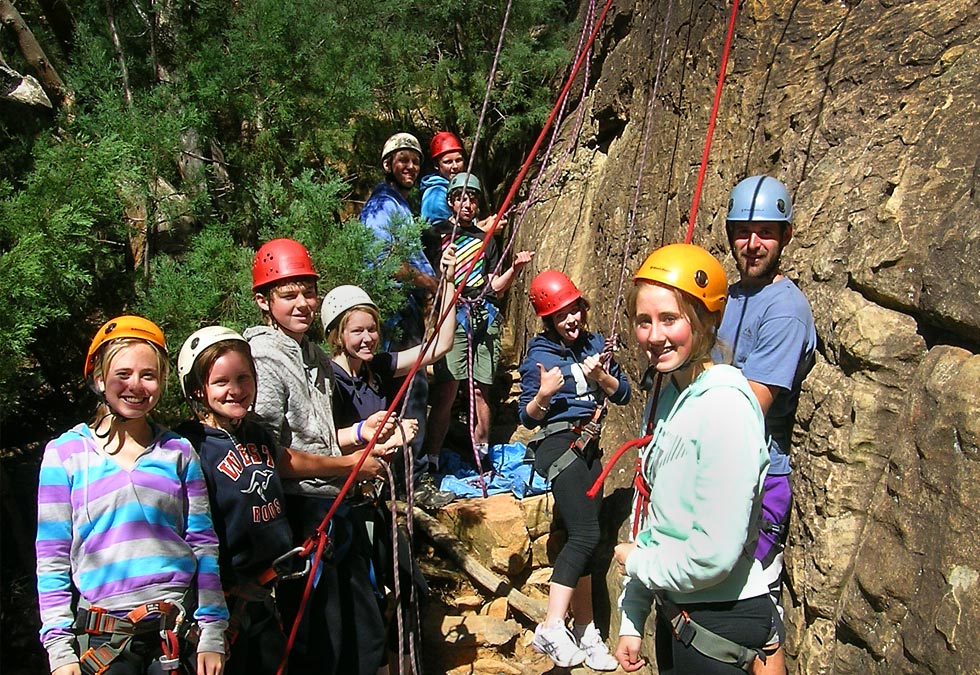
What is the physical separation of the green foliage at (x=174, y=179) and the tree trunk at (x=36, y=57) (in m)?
0.11

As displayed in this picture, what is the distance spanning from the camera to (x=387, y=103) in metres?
7.52

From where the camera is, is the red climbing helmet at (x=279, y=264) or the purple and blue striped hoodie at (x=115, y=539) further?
the red climbing helmet at (x=279, y=264)

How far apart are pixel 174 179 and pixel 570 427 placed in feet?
8.93

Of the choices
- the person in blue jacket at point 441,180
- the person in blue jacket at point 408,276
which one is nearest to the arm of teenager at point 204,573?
the person in blue jacket at point 408,276

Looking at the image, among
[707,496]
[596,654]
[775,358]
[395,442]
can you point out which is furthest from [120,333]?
[596,654]

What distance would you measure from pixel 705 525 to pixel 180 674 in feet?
5.37

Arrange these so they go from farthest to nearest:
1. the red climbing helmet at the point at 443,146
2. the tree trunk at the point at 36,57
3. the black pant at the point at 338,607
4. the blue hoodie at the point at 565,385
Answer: the red climbing helmet at the point at 443,146, the tree trunk at the point at 36,57, the blue hoodie at the point at 565,385, the black pant at the point at 338,607

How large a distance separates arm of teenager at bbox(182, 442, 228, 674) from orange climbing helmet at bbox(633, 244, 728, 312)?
1523mm

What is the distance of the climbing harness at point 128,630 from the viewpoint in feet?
7.18

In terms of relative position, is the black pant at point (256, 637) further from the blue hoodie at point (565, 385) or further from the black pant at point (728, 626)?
the blue hoodie at point (565, 385)

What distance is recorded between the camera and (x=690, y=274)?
2.01 metres

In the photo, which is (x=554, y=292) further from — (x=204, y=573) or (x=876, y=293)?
(x=204, y=573)

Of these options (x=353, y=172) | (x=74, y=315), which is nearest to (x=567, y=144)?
(x=353, y=172)

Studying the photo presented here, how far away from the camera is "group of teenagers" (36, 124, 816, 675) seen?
202 centimetres
